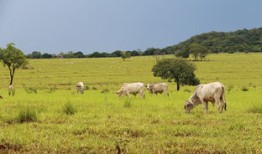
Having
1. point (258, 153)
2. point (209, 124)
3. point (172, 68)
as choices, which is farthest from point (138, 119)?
point (172, 68)

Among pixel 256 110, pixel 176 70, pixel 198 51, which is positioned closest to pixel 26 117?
pixel 256 110

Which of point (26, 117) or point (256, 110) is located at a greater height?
point (26, 117)

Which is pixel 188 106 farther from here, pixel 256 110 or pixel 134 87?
pixel 134 87

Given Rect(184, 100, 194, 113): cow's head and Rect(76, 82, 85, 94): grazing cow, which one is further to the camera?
Rect(76, 82, 85, 94): grazing cow

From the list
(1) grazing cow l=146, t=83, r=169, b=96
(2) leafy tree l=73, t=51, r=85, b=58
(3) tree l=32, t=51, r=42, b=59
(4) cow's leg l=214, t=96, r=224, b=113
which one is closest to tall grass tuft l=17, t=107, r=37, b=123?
(4) cow's leg l=214, t=96, r=224, b=113

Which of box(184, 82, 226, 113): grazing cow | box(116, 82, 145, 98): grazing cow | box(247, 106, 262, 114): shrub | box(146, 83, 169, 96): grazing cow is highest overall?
box(184, 82, 226, 113): grazing cow

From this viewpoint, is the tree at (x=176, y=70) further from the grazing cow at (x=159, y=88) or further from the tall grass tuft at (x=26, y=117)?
the tall grass tuft at (x=26, y=117)

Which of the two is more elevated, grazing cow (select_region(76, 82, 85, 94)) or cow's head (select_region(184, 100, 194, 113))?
cow's head (select_region(184, 100, 194, 113))

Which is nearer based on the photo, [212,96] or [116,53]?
[212,96]

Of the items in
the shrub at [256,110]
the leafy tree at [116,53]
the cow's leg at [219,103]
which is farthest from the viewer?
the leafy tree at [116,53]

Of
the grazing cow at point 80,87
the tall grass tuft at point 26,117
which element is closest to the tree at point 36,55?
the grazing cow at point 80,87

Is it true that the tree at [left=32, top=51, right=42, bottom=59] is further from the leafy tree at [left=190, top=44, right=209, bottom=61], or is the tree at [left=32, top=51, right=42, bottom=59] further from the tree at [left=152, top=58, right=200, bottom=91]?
the tree at [left=152, top=58, right=200, bottom=91]

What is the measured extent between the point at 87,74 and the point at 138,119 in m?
68.4

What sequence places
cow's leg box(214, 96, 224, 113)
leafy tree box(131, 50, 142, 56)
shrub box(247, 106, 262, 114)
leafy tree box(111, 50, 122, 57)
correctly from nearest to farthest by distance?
shrub box(247, 106, 262, 114), cow's leg box(214, 96, 224, 113), leafy tree box(111, 50, 122, 57), leafy tree box(131, 50, 142, 56)
